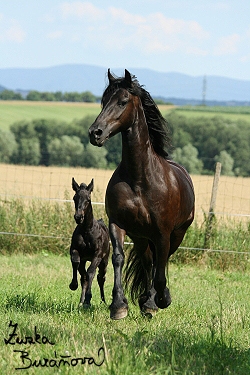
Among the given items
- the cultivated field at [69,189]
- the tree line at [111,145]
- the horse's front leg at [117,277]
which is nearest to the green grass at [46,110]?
the tree line at [111,145]

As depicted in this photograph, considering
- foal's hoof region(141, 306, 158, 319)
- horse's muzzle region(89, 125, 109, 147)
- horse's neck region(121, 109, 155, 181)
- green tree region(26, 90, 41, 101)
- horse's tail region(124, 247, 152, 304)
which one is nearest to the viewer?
horse's muzzle region(89, 125, 109, 147)

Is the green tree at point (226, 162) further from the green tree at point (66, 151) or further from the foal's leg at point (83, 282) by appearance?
the foal's leg at point (83, 282)

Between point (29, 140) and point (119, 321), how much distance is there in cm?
4446

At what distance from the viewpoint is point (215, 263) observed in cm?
1356

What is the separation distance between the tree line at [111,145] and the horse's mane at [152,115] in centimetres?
3138

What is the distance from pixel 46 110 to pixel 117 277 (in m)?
75.9

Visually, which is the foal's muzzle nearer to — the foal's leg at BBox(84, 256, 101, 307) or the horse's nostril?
the foal's leg at BBox(84, 256, 101, 307)

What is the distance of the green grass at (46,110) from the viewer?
244ft

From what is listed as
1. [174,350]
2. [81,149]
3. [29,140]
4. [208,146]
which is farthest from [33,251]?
[208,146]

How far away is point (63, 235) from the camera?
1423 cm

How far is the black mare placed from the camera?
6707mm

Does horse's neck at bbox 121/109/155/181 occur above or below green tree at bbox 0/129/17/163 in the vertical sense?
above

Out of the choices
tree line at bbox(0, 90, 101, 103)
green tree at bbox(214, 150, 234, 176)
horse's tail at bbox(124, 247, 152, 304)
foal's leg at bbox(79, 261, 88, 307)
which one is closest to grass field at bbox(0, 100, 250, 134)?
tree line at bbox(0, 90, 101, 103)

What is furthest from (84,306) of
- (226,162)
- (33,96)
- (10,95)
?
(10,95)
